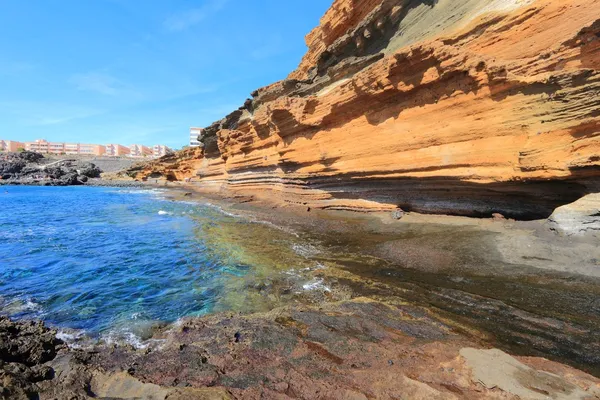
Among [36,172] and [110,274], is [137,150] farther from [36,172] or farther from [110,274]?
[110,274]

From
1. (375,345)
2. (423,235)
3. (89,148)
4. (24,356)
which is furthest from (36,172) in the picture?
(89,148)

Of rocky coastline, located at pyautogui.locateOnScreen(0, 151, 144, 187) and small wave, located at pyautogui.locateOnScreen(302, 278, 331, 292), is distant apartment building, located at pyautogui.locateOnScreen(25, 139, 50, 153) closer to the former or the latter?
rocky coastline, located at pyautogui.locateOnScreen(0, 151, 144, 187)

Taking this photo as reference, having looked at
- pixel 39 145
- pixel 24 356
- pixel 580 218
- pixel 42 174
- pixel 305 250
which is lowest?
pixel 305 250

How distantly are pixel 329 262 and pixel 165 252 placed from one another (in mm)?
6087

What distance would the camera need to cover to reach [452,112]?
11.2m

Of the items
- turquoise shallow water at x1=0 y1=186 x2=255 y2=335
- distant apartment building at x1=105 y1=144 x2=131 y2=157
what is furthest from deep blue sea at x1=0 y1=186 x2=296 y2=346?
distant apartment building at x1=105 y1=144 x2=131 y2=157

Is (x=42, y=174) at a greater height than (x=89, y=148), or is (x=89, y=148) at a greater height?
(x=89, y=148)

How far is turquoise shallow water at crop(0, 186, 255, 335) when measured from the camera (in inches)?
236

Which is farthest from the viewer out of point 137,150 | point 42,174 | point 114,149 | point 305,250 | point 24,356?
point 137,150

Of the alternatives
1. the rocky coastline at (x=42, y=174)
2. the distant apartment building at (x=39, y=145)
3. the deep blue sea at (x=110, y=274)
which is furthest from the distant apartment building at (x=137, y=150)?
the deep blue sea at (x=110, y=274)

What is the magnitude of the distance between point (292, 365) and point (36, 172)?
280 ft

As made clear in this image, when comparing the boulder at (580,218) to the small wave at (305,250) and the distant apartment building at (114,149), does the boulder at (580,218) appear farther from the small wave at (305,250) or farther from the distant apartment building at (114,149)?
Answer: the distant apartment building at (114,149)

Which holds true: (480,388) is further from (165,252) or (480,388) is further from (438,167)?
(165,252)

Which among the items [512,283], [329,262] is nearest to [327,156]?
[329,262]
